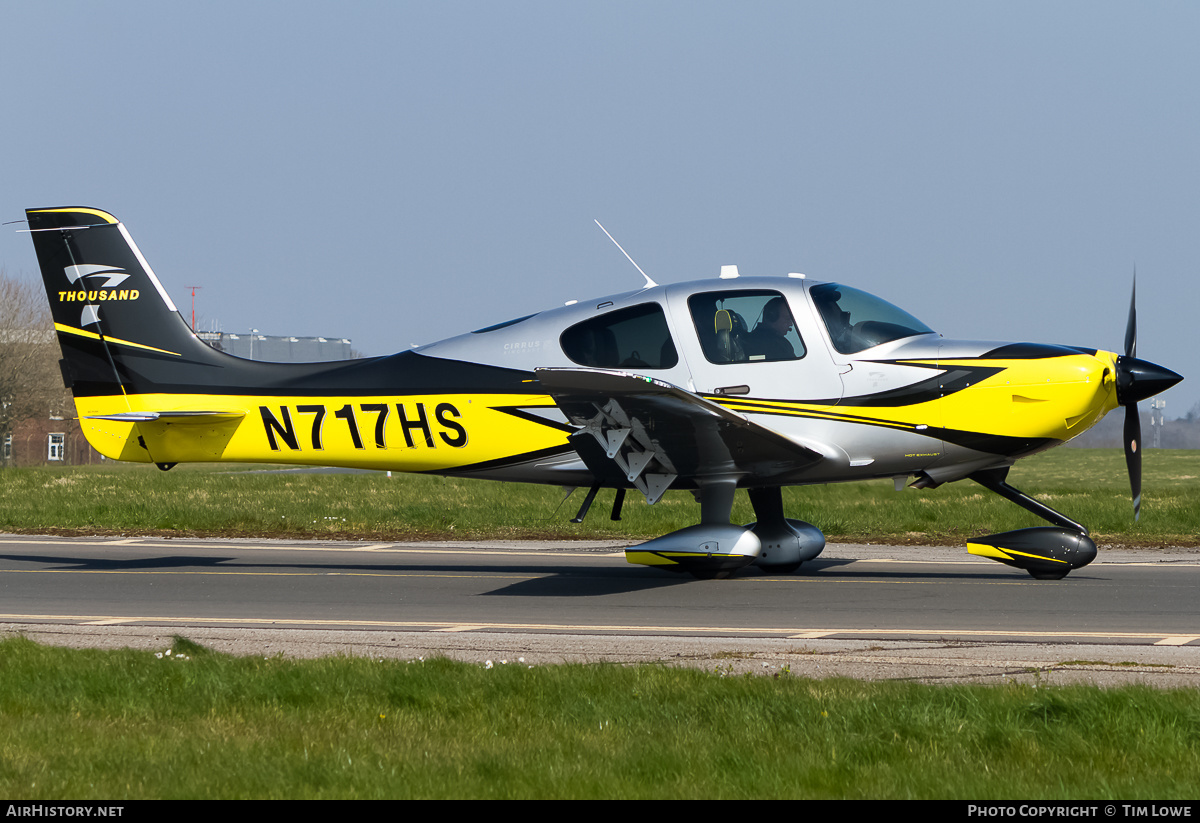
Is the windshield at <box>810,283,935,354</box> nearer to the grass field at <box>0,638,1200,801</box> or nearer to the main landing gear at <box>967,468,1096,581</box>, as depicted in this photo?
the main landing gear at <box>967,468,1096,581</box>

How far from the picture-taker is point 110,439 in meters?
13.2

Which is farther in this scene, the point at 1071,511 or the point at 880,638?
the point at 1071,511

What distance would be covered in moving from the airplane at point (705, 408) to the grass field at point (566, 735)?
13.5ft

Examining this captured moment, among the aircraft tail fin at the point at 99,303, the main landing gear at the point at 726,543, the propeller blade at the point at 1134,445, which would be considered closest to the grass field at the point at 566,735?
the main landing gear at the point at 726,543

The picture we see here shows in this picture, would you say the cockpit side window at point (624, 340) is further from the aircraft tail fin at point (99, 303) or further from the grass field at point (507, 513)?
the aircraft tail fin at point (99, 303)

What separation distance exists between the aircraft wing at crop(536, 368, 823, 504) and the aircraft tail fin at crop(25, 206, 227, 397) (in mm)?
5425

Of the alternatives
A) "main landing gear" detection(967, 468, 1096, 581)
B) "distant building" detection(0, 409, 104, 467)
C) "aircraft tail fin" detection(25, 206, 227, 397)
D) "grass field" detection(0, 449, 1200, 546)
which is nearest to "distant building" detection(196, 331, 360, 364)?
"distant building" detection(0, 409, 104, 467)

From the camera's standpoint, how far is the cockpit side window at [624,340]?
450 inches

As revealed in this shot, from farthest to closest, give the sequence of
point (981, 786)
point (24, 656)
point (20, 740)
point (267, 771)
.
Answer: point (24, 656)
point (20, 740)
point (267, 771)
point (981, 786)

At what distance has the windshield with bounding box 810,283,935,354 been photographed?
36.8 ft

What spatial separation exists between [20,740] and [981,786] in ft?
13.5

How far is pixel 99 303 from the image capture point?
13609 millimetres

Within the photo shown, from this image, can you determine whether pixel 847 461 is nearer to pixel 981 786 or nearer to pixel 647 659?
pixel 647 659

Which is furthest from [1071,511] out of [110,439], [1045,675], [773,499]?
→ [110,439]
